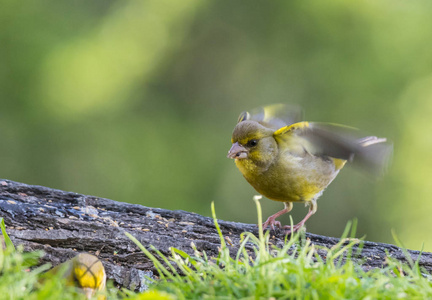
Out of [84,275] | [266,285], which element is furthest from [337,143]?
[84,275]

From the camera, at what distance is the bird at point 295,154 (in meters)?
5.25

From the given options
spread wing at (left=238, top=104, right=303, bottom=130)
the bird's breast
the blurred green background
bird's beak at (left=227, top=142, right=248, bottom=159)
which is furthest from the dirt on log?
the blurred green background

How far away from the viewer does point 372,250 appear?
479 cm

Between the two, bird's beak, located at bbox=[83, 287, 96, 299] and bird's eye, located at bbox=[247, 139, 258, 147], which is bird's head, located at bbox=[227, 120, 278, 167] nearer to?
bird's eye, located at bbox=[247, 139, 258, 147]

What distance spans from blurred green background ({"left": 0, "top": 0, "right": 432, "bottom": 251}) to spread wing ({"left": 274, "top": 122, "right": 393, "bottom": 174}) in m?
7.06

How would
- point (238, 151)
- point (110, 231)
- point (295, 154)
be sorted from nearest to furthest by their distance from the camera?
point (110, 231) < point (238, 151) < point (295, 154)

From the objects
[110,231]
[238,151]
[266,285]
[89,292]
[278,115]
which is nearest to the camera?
[266,285]

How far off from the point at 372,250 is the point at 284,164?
1044mm

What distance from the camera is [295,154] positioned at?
5.43 meters

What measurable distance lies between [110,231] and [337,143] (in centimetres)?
223

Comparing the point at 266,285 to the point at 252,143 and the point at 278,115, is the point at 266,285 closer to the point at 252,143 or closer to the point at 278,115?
the point at 252,143

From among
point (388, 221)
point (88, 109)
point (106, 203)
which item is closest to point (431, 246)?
point (388, 221)

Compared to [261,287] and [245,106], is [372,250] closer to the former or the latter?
[261,287]

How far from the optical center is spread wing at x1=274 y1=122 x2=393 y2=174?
5301 mm
